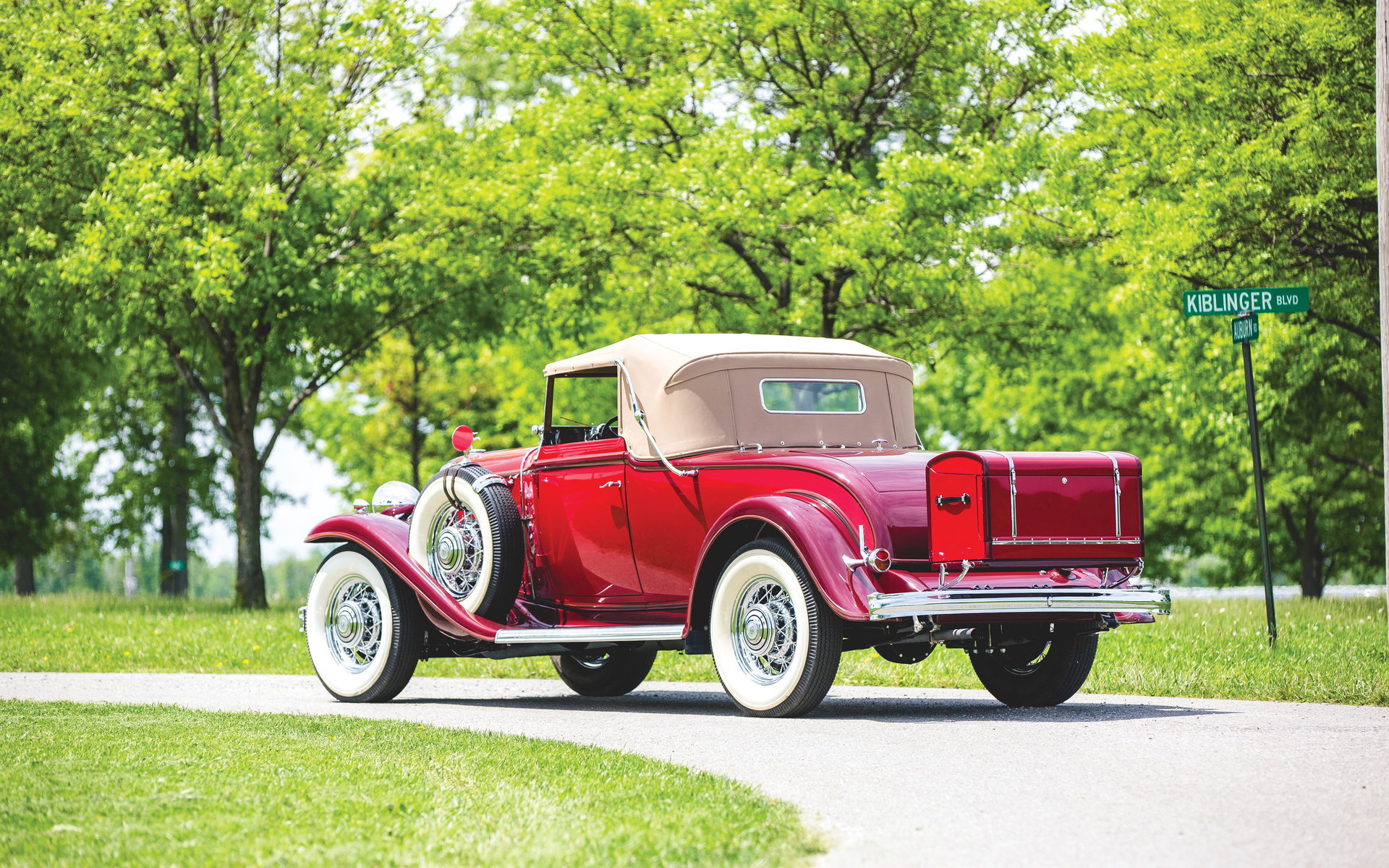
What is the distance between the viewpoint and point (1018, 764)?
6.50 m

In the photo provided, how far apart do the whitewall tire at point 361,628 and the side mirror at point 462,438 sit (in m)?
0.99

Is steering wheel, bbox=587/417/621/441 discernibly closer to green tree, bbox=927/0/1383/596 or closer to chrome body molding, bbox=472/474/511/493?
chrome body molding, bbox=472/474/511/493

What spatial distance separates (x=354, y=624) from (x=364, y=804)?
521cm

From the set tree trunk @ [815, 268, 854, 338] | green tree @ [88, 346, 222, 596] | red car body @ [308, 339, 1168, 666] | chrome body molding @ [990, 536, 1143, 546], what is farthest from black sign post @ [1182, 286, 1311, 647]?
Answer: green tree @ [88, 346, 222, 596]

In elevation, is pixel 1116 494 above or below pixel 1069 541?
above

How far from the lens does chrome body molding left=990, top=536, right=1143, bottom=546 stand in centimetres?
802

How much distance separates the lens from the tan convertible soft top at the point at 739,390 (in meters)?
9.29

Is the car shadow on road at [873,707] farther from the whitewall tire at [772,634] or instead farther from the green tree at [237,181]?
the green tree at [237,181]

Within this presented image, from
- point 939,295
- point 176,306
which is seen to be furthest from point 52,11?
point 939,295

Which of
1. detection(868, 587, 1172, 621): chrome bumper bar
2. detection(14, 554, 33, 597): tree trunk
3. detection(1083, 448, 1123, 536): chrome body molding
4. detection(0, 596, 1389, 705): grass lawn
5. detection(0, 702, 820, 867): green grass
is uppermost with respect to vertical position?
detection(1083, 448, 1123, 536): chrome body molding

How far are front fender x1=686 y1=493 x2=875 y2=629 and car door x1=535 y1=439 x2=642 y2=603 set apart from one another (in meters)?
0.82

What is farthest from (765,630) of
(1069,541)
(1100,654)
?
(1100,654)

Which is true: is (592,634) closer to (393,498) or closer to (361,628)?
(361,628)

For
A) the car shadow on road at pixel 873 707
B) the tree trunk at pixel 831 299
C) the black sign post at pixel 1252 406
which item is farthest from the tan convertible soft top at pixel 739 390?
the tree trunk at pixel 831 299
